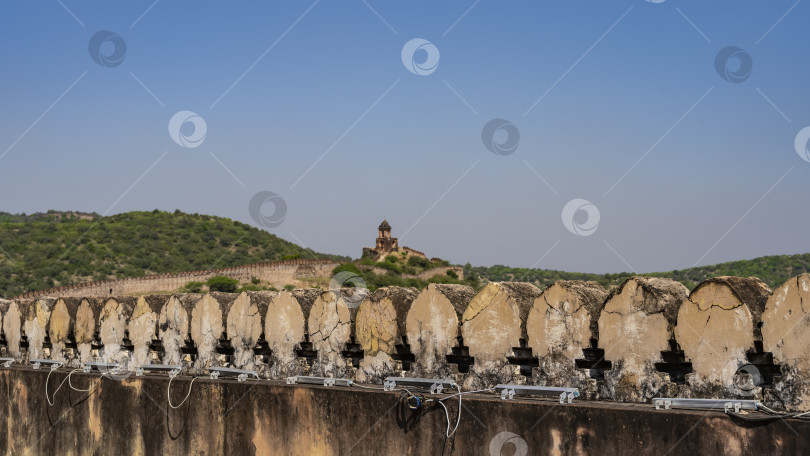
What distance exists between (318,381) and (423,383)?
0.98 metres

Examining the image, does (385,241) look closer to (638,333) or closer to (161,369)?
→ (161,369)

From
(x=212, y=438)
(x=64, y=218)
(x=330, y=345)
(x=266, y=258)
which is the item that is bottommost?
(x=212, y=438)

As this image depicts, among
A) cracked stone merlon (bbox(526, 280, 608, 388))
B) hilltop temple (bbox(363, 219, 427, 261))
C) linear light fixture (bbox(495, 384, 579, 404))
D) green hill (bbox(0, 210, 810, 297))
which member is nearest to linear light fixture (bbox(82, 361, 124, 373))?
linear light fixture (bbox(495, 384, 579, 404))

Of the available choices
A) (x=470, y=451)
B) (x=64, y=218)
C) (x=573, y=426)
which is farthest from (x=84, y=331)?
(x=64, y=218)

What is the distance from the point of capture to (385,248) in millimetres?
75062

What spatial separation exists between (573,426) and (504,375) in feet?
2.58

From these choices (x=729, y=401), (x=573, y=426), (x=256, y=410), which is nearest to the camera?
(x=729, y=401)

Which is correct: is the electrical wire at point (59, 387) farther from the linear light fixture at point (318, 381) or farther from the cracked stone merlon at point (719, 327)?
the cracked stone merlon at point (719, 327)

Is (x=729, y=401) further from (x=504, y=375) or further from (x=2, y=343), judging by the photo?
(x=2, y=343)

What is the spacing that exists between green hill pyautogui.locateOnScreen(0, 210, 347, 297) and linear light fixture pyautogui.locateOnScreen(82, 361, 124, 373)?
4609cm

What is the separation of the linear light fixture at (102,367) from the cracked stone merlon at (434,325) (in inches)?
141

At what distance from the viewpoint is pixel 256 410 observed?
272 inches

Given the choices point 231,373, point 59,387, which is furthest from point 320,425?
point 59,387

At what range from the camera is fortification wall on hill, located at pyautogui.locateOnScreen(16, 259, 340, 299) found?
4647cm
